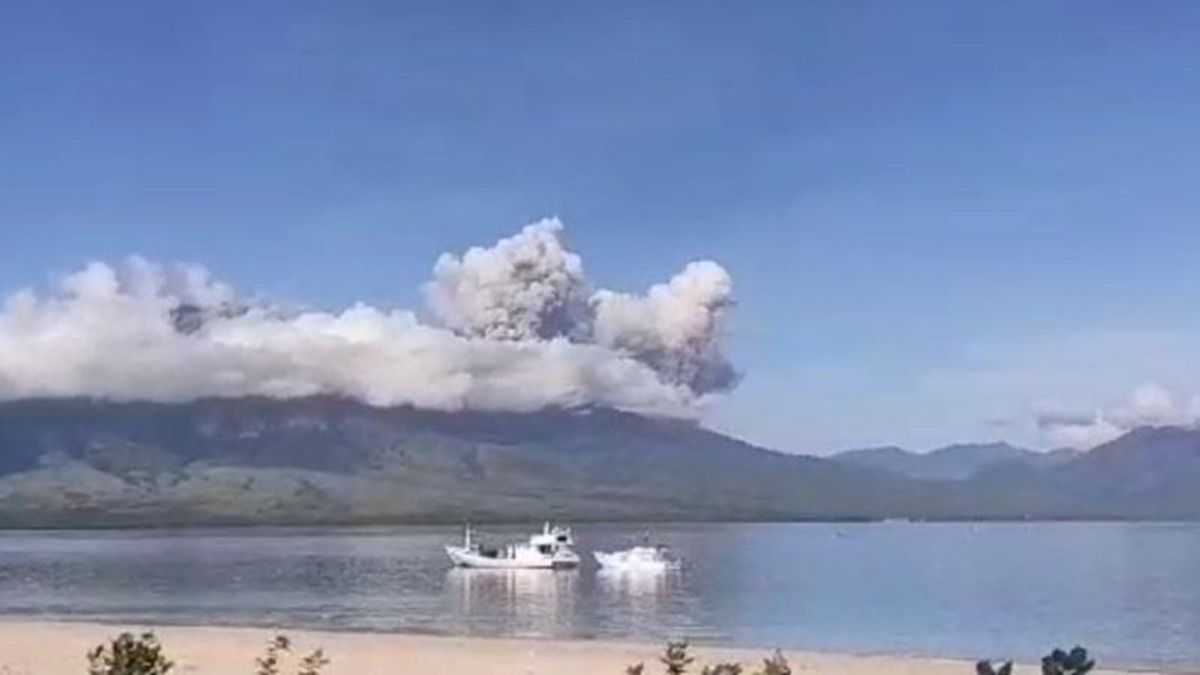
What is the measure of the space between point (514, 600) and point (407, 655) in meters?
38.2

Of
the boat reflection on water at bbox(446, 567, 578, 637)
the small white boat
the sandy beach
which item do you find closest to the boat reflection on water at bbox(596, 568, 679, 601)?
the small white boat

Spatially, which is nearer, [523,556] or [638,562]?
[638,562]

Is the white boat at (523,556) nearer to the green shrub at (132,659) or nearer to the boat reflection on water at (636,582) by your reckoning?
the boat reflection on water at (636,582)

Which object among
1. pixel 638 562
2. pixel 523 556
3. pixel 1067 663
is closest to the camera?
pixel 1067 663

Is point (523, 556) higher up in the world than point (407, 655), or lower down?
higher up

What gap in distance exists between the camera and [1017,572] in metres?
103

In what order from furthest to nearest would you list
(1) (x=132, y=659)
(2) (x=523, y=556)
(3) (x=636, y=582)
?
(2) (x=523, y=556) → (3) (x=636, y=582) → (1) (x=132, y=659)

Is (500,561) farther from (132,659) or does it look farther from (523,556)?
(132,659)

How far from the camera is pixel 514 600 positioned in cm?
7038

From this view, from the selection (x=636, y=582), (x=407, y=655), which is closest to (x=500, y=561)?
(x=636, y=582)

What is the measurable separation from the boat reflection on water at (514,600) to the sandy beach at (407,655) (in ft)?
28.9

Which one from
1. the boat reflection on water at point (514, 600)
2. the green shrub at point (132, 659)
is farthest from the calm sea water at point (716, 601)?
the green shrub at point (132, 659)

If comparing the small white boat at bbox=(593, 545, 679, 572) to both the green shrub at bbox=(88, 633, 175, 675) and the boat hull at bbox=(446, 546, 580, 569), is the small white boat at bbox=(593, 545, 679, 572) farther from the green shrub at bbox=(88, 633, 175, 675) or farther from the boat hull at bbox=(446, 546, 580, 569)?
the green shrub at bbox=(88, 633, 175, 675)

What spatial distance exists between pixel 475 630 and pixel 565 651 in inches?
544
